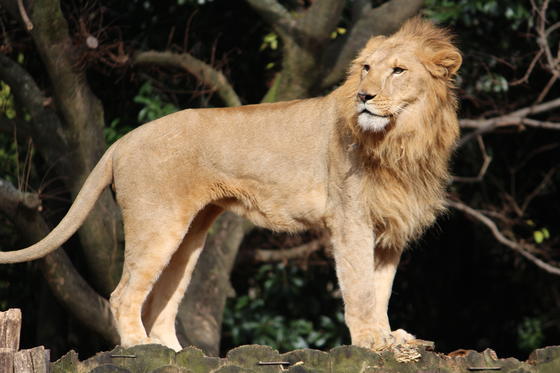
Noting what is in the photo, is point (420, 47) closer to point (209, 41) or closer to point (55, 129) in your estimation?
point (55, 129)

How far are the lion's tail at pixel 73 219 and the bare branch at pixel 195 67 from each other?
83.5 inches

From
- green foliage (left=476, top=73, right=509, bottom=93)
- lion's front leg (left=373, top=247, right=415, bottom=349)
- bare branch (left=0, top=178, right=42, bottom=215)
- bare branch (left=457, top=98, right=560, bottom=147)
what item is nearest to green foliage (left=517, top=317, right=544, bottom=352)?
green foliage (left=476, top=73, right=509, bottom=93)

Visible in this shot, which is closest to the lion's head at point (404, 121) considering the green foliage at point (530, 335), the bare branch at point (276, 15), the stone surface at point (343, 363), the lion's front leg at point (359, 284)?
the lion's front leg at point (359, 284)

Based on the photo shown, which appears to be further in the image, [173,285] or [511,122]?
[511,122]

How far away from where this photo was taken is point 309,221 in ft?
15.7

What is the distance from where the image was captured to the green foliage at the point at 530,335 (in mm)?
9703

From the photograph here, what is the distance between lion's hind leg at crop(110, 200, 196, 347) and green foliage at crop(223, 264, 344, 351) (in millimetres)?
4167

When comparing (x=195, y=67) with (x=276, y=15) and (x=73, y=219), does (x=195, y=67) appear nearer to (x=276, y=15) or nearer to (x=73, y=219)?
(x=276, y=15)

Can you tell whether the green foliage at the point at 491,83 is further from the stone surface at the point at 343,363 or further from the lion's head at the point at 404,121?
the stone surface at the point at 343,363

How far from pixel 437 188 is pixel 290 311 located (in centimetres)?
498

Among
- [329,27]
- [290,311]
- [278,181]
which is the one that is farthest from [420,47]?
[290,311]

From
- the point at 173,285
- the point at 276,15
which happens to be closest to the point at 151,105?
the point at 276,15

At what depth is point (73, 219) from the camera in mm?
4688

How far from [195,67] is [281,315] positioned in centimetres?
329
